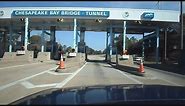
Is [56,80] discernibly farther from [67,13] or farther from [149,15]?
[149,15]

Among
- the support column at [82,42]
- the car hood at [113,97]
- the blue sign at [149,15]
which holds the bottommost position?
the car hood at [113,97]

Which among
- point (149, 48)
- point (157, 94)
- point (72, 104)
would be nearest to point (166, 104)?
point (157, 94)

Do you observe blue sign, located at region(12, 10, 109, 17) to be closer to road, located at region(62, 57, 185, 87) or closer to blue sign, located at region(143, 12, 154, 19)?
blue sign, located at region(143, 12, 154, 19)

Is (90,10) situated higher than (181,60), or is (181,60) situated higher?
(90,10)

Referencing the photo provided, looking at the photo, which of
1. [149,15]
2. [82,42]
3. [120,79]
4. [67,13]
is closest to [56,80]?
[120,79]

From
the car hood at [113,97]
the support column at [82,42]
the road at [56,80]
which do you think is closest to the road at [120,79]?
the road at [56,80]

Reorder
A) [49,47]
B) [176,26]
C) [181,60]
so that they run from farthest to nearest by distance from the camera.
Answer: [49,47] < [176,26] < [181,60]

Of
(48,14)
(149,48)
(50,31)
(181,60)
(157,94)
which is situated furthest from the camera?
(149,48)

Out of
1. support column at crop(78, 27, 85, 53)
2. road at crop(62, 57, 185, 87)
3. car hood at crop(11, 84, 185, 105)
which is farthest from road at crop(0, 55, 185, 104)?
support column at crop(78, 27, 85, 53)

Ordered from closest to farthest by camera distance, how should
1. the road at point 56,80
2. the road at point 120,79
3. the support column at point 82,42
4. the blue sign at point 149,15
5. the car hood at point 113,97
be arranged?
1. the car hood at point 113,97
2. the road at point 56,80
3. the road at point 120,79
4. the blue sign at point 149,15
5. the support column at point 82,42

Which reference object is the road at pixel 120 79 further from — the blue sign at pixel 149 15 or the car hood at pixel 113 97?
the blue sign at pixel 149 15

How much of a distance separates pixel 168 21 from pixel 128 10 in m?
6.19

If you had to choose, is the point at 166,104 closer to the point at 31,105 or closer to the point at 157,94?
the point at 157,94

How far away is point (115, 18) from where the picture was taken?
58.0 metres
